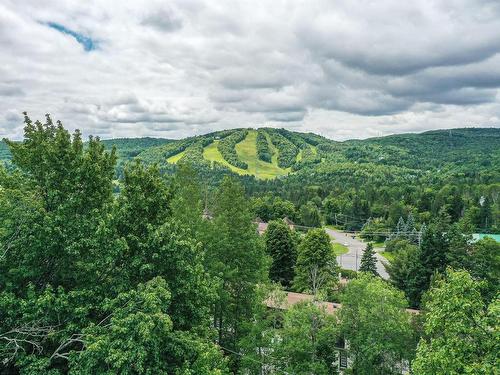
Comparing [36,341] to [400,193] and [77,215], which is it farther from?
[400,193]

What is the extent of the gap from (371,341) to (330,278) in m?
24.2

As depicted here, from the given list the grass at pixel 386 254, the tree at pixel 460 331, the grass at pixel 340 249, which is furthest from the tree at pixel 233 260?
the grass at pixel 340 249

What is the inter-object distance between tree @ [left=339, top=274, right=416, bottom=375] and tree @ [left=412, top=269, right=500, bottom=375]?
365 inches

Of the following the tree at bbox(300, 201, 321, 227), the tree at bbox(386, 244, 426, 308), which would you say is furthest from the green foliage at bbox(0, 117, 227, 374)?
the tree at bbox(300, 201, 321, 227)

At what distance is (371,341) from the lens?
2353 centimetres

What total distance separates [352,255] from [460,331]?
75.3 meters

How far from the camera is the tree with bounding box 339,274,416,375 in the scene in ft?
76.9

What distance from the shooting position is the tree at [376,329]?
23.5 metres

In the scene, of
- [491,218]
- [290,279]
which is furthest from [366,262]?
[491,218]

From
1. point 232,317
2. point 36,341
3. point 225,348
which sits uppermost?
point 36,341

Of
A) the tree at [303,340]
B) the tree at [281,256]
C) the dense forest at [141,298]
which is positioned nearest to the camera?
the dense forest at [141,298]

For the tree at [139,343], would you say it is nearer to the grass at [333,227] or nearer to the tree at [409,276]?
the tree at [409,276]

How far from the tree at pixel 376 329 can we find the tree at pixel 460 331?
9.28 m

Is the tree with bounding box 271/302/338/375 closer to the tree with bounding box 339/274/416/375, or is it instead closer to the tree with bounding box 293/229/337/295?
the tree with bounding box 339/274/416/375
